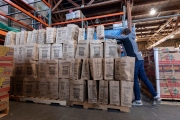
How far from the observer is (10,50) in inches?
90.7

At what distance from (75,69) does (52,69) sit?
70 centimetres

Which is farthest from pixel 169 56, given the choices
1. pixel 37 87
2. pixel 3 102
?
pixel 3 102

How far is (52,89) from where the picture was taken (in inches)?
106

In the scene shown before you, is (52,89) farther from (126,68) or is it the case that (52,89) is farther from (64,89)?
(126,68)

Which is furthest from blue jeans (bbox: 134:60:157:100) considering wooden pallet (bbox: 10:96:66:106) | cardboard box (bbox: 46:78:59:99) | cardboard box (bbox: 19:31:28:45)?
cardboard box (bbox: 19:31:28:45)

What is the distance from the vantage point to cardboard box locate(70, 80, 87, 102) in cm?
247

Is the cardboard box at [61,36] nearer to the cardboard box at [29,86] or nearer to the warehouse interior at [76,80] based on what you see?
the warehouse interior at [76,80]

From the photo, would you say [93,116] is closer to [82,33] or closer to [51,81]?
[51,81]

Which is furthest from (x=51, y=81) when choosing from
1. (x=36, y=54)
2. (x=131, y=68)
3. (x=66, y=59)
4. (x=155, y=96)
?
(x=155, y=96)

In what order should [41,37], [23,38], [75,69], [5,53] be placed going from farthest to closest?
[23,38] < [41,37] < [75,69] < [5,53]

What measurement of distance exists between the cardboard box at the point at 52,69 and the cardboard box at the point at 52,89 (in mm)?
129

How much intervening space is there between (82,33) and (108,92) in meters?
1.93

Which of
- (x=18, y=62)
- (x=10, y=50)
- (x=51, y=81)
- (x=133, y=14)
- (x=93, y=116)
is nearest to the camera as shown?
(x=93, y=116)

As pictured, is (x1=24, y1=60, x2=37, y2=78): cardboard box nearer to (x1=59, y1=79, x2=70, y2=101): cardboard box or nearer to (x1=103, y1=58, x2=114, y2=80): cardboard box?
(x1=59, y1=79, x2=70, y2=101): cardboard box
